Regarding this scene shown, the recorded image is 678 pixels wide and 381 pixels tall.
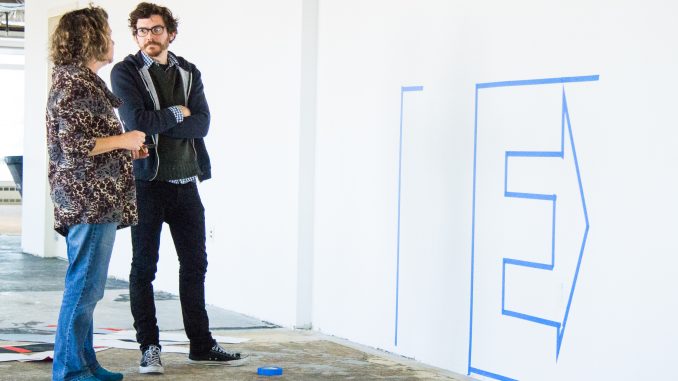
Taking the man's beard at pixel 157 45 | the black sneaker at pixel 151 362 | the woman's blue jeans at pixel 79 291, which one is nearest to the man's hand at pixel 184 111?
the man's beard at pixel 157 45

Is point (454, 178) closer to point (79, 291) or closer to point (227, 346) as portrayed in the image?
point (227, 346)

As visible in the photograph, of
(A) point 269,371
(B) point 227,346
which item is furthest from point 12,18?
(A) point 269,371

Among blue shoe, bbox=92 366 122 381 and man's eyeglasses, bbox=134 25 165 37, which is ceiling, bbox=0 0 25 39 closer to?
man's eyeglasses, bbox=134 25 165 37

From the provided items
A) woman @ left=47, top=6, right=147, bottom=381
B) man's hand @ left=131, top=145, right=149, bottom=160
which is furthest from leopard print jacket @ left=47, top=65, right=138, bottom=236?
man's hand @ left=131, top=145, right=149, bottom=160

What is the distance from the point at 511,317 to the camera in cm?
385

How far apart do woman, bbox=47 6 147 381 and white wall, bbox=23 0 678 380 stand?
4.51ft

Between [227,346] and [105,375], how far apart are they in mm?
992

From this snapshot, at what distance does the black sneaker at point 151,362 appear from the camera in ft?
12.7

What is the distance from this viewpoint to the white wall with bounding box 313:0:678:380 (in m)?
3.27

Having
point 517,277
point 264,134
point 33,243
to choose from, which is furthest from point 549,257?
point 33,243

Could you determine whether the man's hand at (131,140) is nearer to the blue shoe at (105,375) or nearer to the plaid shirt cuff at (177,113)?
the plaid shirt cuff at (177,113)

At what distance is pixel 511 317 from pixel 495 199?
45cm

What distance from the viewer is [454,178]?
4.19 metres

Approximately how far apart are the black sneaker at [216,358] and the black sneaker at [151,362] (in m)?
0.25
